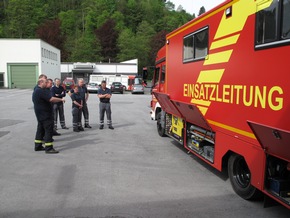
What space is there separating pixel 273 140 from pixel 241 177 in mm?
1532

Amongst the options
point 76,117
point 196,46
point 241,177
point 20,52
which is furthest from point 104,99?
point 20,52

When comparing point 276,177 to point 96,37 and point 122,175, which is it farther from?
point 96,37

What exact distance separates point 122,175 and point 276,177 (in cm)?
284

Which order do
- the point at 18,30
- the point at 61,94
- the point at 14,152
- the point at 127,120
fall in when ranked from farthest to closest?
the point at 18,30, the point at 127,120, the point at 61,94, the point at 14,152

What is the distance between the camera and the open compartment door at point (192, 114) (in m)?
5.48

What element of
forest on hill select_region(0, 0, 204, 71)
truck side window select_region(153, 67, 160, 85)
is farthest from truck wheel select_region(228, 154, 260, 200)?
forest on hill select_region(0, 0, 204, 71)

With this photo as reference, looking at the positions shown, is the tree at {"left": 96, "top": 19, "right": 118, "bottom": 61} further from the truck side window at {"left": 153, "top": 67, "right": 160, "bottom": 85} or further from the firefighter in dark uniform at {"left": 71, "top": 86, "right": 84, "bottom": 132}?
the truck side window at {"left": 153, "top": 67, "right": 160, "bottom": 85}

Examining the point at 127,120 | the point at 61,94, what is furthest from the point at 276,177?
the point at 127,120

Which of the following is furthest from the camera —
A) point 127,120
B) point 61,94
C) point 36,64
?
point 36,64

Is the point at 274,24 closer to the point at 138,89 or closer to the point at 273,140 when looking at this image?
the point at 273,140

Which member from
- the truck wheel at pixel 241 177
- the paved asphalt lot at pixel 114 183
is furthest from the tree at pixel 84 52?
the truck wheel at pixel 241 177

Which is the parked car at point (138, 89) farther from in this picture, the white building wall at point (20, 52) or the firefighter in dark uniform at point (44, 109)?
the firefighter in dark uniform at point (44, 109)

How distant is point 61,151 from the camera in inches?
297

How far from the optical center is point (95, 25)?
112188 mm
